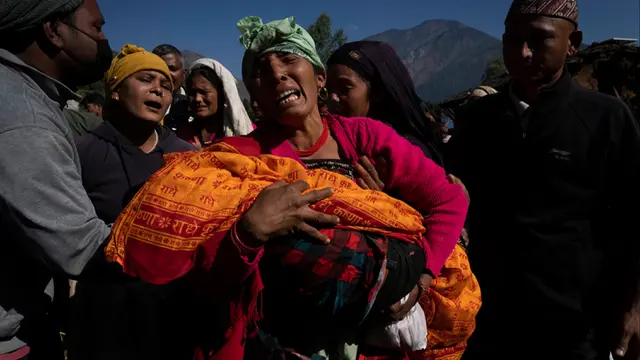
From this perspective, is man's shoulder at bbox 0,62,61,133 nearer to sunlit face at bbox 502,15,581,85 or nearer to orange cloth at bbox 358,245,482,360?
orange cloth at bbox 358,245,482,360

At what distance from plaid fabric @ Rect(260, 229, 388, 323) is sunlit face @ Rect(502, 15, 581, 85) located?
1785 millimetres

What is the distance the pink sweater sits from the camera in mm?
1836

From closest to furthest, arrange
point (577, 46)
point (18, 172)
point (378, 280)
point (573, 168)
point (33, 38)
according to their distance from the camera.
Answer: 1. point (18, 172)
2. point (378, 280)
3. point (33, 38)
4. point (573, 168)
5. point (577, 46)

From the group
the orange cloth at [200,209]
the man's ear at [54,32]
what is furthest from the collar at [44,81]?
the orange cloth at [200,209]

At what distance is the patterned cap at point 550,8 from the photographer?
2660 millimetres

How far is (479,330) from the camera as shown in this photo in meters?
3.07

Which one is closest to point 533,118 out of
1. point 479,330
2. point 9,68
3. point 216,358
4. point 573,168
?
point 573,168

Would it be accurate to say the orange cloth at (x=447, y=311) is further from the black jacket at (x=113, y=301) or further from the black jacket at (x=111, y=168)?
the black jacket at (x=111, y=168)

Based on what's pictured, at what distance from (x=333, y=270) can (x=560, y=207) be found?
1799 millimetres

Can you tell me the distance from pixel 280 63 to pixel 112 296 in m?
1.49

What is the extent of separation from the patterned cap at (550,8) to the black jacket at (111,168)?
235 centimetres

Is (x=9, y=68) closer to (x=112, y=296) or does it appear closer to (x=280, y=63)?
(x=280, y=63)

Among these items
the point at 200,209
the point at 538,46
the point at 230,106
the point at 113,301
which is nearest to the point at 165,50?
the point at 230,106

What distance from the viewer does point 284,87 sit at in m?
2.04
